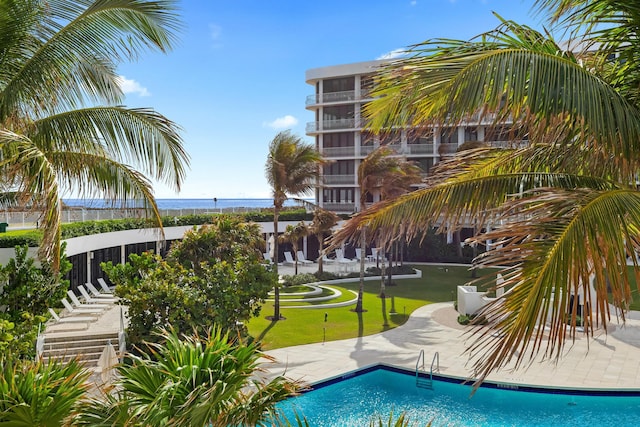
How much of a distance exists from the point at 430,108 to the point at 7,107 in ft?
20.0

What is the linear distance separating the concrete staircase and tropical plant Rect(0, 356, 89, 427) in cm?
1185

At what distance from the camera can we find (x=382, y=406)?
1366 cm

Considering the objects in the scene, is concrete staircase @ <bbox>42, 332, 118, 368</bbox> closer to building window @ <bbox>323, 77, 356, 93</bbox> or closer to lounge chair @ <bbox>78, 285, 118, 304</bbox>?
lounge chair @ <bbox>78, 285, 118, 304</bbox>

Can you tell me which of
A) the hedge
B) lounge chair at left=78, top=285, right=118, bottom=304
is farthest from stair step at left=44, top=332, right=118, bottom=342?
lounge chair at left=78, top=285, right=118, bottom=304

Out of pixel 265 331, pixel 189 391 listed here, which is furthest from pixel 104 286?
pixel 189 391

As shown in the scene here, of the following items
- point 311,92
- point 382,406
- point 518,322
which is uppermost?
point 311,92

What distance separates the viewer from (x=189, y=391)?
4.32m

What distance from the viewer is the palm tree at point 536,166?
385 centimetres

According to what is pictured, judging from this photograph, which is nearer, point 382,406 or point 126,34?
point 126,34

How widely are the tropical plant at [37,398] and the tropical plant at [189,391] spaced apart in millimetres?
159

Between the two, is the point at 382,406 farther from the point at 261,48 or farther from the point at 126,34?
the point at 261,48

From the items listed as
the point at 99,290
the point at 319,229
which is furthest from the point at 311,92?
the point at 99,290

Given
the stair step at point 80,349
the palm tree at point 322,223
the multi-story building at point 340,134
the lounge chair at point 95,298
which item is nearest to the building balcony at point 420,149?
the multi-story building at point 340,134

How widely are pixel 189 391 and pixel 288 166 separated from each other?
19029mm
